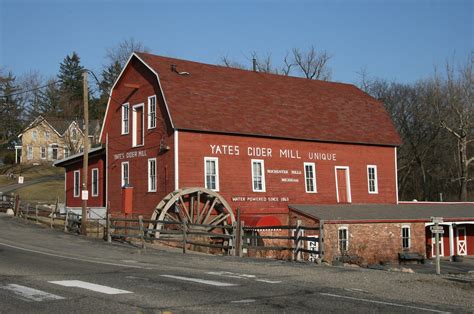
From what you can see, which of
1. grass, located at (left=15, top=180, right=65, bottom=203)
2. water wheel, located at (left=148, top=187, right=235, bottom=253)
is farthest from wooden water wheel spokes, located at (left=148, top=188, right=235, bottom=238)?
grass, located at (left=15, top=180, right=65, bottom=203)

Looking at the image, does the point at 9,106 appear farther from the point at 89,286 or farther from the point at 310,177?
the point at 89,286

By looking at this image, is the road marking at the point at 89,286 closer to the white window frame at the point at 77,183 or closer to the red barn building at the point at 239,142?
the red barn building at the point at 239,142

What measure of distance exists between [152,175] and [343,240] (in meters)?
10.7

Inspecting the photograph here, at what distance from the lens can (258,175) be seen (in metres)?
33.3

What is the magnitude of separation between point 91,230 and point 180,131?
24.1 feet

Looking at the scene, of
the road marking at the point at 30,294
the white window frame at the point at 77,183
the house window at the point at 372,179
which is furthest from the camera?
the white window frame at the point at 77,183

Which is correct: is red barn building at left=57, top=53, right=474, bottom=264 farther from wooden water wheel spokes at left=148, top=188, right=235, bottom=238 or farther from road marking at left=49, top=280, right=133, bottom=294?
road marking at left=49, top=280, right=133, bottom=294

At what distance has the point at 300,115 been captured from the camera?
36.4 meters

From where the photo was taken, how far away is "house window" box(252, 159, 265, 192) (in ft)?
109

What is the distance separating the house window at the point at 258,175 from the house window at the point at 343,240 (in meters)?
4.72

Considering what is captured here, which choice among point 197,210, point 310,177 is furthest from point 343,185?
point 197,210

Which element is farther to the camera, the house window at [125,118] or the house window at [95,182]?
the house window at [95,182]

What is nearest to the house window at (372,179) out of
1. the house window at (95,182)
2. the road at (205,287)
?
the house window at (95,182)

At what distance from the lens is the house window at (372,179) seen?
38.4 metres
